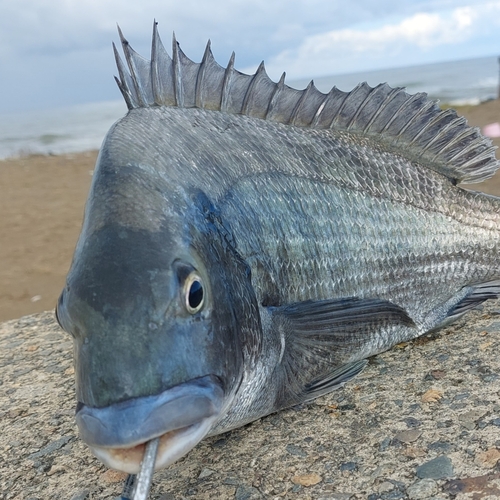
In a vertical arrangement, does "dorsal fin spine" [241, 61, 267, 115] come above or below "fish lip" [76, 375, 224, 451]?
above

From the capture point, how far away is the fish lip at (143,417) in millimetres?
1298

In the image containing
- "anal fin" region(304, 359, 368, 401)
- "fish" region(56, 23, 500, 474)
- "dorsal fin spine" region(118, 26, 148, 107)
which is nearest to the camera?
"fish" region(56, 23, 500, 474)

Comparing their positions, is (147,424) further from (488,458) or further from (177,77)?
(177,77)

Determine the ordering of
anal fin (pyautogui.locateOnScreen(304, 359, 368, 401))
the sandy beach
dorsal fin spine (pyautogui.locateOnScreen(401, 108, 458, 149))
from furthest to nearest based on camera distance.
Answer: the sandy beach → dorsal fin spine (pyautogui.locateOnScreen(401, 108, 458, 149)) → anal fin (pyautogui.locateOnScreen(304, 359, 368, 401))

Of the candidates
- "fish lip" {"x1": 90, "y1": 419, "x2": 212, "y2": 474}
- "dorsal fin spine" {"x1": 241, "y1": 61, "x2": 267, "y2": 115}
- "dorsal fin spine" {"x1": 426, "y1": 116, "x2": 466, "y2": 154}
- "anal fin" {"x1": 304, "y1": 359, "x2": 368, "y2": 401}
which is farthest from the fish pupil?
"dorsal fin spine" {"x1": 426, "y1": 116, "x2": 466, "y2": 154}

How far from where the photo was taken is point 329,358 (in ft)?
7.23

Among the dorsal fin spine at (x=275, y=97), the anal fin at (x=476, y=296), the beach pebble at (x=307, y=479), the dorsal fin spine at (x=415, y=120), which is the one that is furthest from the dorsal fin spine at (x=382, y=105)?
the beach pebble at (x=307, y=479)

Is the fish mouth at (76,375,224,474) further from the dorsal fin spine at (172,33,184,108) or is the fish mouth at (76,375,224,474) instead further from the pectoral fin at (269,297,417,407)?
the dorsal fin spine at (172,33,184,108)

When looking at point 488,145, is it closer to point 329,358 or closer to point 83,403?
point 329,358

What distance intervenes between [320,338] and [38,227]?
8940mm

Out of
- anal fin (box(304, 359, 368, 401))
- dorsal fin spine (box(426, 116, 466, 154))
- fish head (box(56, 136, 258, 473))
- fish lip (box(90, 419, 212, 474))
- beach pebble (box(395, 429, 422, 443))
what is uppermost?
dorsal fin spine (box(426, 116, 466, 154))

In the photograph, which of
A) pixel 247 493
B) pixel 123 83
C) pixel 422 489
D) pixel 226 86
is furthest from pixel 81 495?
pixel 226 86

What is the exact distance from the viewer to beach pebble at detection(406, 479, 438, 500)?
1648 millimetres

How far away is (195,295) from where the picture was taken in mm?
1519
